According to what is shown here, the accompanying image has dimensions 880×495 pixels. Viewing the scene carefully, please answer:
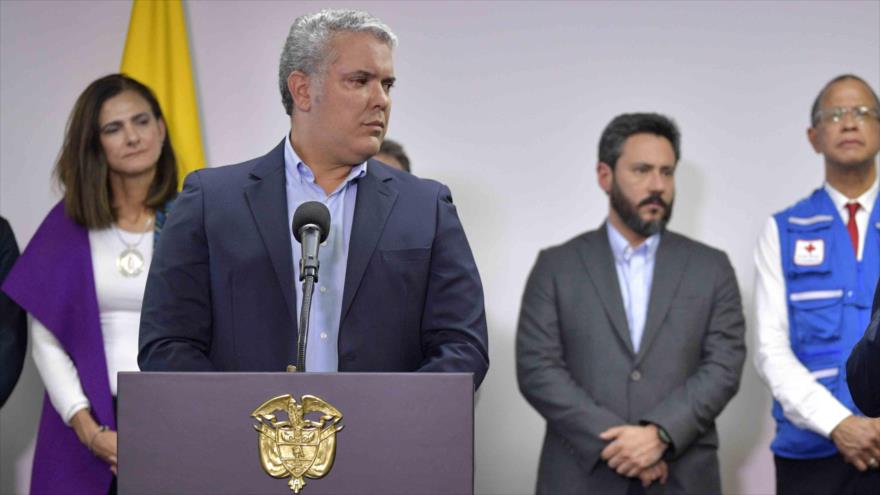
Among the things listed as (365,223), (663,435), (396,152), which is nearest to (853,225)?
(663,435)

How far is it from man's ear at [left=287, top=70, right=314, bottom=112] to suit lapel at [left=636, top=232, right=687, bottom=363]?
6.17 ft

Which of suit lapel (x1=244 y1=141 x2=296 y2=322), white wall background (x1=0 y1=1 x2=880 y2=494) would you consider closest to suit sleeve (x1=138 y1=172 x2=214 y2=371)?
suit lapel (x1=244 y1=141 x2=296 y2=322)

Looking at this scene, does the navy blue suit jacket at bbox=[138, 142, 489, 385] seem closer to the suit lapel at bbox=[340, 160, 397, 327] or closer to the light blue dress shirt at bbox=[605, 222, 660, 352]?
the suit lapel at bbox=[340, 160, 397, 327]

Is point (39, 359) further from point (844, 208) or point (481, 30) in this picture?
point (844, 208)

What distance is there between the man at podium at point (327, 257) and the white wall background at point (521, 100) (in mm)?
2292

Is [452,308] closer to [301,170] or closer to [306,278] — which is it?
[301,170]

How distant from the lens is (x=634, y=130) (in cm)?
465

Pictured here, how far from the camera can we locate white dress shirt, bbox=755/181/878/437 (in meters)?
3.97

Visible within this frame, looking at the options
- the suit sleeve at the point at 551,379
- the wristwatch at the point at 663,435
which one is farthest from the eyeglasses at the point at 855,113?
the wristwatch at the point at 663,435

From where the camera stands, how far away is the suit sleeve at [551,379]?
409 cm

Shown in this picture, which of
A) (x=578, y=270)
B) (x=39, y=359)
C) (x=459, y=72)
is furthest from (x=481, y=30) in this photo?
(x=39, y=359)

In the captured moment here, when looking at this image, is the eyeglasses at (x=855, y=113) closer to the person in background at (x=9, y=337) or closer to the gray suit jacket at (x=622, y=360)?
the gray suit jacket at (x=622, y=360)

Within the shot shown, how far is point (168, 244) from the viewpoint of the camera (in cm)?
271

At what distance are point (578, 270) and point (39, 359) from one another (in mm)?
1989
